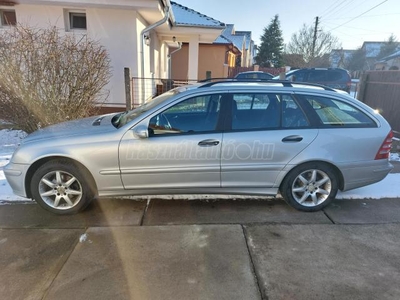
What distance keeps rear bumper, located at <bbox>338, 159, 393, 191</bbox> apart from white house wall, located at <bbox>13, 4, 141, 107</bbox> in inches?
269

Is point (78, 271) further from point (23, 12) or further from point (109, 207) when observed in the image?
point (23, 12)

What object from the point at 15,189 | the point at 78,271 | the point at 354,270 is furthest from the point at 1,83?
the point at 354,270

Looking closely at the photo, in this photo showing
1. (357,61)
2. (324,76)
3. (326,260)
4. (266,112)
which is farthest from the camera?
(357,61)

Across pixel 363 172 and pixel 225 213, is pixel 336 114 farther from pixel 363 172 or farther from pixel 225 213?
pixel 225 213

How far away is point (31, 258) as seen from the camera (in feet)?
8.52

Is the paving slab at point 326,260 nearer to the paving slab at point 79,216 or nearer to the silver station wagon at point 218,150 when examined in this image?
the silver station wagon at point 218,150

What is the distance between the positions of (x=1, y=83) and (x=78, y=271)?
4.59 metres

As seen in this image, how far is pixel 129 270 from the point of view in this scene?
245 centimetres

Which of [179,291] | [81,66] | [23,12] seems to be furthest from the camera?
[23,12]

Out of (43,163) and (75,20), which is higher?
(75,20)

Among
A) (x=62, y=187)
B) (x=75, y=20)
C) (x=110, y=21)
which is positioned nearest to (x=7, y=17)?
(x=75, y=20)

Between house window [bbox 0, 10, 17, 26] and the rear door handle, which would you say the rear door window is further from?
house window [bbox 0, 10, 17, 26]

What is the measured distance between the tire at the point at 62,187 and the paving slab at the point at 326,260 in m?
1.96

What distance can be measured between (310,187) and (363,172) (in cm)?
71
